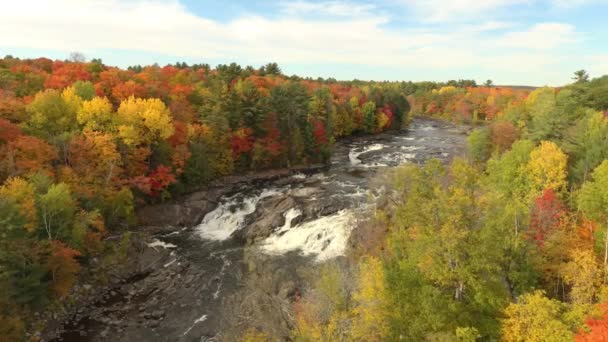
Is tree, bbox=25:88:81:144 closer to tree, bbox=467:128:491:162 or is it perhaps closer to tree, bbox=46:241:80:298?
tree, bbox=46:241:80:298

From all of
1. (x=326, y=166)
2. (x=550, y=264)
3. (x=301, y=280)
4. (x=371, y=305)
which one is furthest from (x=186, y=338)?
(x=326, y=166)

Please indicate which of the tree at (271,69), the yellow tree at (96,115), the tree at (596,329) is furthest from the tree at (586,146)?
the tree at (271,69)

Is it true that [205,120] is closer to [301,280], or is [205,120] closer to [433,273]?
[301,280]

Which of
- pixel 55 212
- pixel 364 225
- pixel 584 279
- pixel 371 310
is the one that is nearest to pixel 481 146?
pixel 364 225

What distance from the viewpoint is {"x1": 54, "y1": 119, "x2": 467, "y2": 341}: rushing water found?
1029 inches

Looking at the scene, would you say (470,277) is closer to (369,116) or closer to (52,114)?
(52,114)

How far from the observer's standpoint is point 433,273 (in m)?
19.2

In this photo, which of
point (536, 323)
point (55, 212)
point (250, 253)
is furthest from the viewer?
point (250, 253)

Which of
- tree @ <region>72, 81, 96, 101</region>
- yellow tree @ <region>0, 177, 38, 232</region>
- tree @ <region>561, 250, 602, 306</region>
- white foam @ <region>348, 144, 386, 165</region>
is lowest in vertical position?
white foam @ <region>348, 144, 386, 165</region>

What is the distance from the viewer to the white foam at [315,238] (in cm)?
3666

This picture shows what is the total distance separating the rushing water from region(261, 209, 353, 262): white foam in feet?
0.30

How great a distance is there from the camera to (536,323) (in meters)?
16.9

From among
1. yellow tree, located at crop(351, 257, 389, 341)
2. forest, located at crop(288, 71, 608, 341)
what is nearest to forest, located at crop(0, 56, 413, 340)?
forest, located at crop(288, 71, 608, 341)

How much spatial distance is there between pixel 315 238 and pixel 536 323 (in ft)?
75.2
